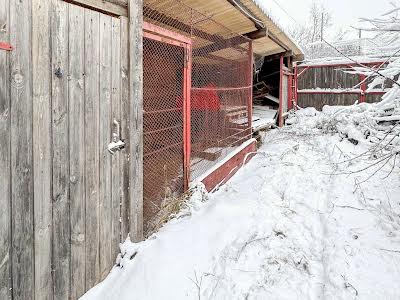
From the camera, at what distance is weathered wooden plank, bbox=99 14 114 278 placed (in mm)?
2549

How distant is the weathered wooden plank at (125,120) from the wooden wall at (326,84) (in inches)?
582

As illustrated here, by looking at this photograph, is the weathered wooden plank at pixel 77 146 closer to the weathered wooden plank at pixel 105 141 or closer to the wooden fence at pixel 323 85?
the weathered wooden plank at pixel 105 141

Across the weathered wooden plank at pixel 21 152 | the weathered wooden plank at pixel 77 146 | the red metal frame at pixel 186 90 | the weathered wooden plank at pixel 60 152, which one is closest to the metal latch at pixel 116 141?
the weathered wooden plank at pixel 77 146

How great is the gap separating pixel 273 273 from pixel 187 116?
2152 mm

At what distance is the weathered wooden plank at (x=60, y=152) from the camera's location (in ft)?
6.92

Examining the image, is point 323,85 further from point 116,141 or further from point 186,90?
point 116,141

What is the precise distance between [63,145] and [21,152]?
1.06 feet

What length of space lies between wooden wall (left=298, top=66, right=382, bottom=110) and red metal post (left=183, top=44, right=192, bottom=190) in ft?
44.1

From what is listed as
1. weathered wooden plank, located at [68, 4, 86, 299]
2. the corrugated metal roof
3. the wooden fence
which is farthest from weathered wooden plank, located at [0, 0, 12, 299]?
the wooden fence

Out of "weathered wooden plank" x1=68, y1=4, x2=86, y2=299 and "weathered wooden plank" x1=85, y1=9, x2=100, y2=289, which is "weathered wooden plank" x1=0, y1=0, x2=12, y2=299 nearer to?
"weathered wooden plank" x1=68, y1=4, x2=86, y2=299

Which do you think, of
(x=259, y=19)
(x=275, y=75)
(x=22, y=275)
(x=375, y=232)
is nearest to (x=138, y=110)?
(x=22, y=275)

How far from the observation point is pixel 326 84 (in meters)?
16.2

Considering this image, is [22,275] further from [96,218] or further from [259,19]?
[259,19]

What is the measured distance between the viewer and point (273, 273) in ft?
8.62
